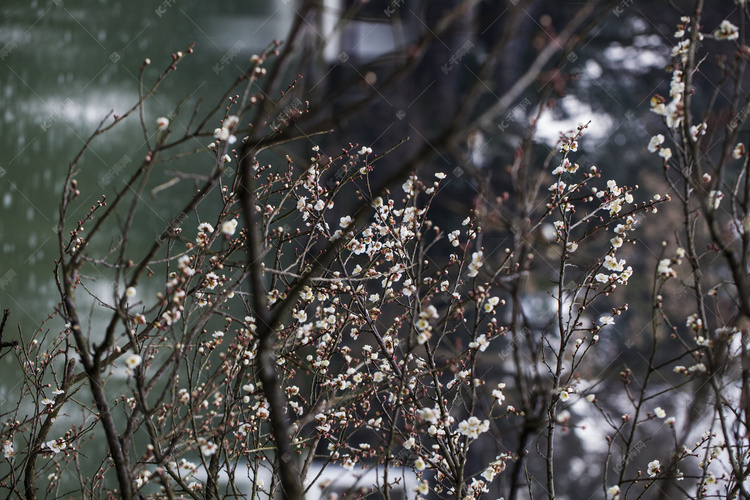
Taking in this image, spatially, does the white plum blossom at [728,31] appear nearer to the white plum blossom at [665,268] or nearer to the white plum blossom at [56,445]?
the white plum blossom at [665,268]

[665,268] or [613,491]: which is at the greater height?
[665,268]

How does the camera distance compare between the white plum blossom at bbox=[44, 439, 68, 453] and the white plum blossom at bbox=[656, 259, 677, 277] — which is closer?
the white plum blossom at bbox=[656, 259, 677, 277]

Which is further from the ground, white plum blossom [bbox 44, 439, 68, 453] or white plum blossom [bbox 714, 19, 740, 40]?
white plum blossom [bbox 714, 19, 740, 40]

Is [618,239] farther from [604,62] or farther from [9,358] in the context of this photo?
[604,62]

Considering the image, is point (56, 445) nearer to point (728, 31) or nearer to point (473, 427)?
point (473, 427)

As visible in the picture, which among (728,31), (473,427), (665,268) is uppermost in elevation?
(728,31)

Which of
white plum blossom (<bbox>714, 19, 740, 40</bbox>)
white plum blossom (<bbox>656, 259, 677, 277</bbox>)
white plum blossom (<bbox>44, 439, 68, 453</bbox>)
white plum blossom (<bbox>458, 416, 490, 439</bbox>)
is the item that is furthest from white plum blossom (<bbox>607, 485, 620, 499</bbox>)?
white plum blossom (<bbox>44, 439, 68, 453</bbox>)

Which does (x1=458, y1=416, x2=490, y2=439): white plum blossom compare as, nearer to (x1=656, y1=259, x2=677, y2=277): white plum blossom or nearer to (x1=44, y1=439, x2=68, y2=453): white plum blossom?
(x1=656, y1=259, x2=677, y2=277): white plum blossom

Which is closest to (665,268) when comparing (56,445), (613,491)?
(613,491)

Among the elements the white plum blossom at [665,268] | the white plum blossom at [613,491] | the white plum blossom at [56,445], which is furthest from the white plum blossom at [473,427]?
the white plum blossom at [56,445]

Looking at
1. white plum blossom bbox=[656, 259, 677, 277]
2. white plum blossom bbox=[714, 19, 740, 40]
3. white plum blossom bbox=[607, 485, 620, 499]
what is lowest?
white plum blossom bbox=[607, 485, 620, 499]

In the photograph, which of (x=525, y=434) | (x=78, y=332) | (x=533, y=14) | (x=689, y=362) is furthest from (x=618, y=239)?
(x=689, y=362)

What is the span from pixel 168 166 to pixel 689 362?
18.3 feet

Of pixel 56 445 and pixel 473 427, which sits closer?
pixel 473 427
